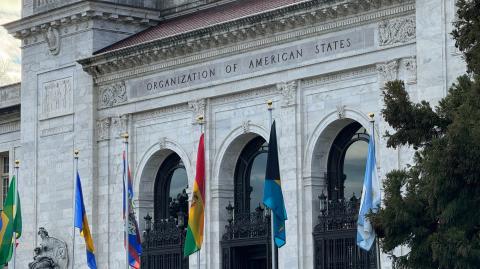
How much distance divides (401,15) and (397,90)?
1264 cm

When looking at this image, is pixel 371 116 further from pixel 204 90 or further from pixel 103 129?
pixel 103 129

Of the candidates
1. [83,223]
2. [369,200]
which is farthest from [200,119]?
[369,200]

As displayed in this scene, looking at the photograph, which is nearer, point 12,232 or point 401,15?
point 401,15

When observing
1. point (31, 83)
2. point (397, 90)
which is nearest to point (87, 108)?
point (31, 83)

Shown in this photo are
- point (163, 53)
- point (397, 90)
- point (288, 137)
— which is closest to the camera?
point (397, 90)

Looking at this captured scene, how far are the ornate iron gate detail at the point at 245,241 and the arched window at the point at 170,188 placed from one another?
301 centimetres

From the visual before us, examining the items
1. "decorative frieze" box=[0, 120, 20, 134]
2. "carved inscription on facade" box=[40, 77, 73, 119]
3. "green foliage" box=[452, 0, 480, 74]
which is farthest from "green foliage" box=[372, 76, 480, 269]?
"decorative frieze" box=[0, 120, 20, 134]

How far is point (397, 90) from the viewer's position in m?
35.5

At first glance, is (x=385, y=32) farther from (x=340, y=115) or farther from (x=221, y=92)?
(x=221, y=92)

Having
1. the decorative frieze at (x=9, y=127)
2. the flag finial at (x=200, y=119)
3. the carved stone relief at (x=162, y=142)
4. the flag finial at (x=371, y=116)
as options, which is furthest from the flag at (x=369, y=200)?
the decorative frieze at (x=9, y=127)

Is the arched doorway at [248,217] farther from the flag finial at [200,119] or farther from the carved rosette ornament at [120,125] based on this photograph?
the carved rosette ornament at [120,125]

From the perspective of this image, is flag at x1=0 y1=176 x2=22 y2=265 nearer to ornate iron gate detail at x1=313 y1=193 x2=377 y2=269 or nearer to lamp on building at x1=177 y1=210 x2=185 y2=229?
lamp on building at x1=177 y1=210 x2=185 y2=229

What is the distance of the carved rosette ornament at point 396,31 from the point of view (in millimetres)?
47500

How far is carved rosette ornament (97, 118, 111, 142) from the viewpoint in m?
57.4
